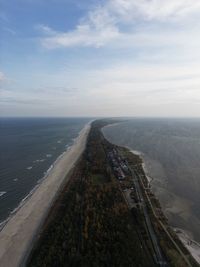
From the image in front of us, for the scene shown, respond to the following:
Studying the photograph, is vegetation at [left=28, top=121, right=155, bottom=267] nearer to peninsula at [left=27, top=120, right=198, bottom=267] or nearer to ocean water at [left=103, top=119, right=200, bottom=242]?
peninsula at [left=27, top=120, right=198, bottom=267]

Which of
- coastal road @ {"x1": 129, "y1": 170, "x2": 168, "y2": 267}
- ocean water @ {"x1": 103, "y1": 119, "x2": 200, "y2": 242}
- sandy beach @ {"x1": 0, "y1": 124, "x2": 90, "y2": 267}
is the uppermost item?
coastal road @ {"x1": 129, "y1": 170, "x2": 168, "y2": 267}

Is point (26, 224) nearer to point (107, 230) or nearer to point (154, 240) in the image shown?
point (107, 230)

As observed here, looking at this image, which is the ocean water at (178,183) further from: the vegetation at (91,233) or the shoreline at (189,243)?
the vegetation at (91,233)

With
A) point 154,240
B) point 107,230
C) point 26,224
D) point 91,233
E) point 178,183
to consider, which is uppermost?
point 107,230

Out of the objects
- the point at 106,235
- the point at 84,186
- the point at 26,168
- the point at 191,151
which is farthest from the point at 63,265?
the point at 191,151

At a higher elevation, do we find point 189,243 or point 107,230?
point 107,230

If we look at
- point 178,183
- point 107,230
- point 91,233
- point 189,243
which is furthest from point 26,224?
point 178,183

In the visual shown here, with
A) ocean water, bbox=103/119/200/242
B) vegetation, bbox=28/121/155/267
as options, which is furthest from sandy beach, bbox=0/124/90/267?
ocean water, bbox=103/119/200/242

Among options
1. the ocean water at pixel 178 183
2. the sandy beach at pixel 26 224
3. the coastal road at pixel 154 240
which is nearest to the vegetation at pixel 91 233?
the coastal road at pixel 154 240

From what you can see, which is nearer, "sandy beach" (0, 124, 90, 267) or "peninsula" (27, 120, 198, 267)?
"peninsula" (27, 120, 198, 267)
